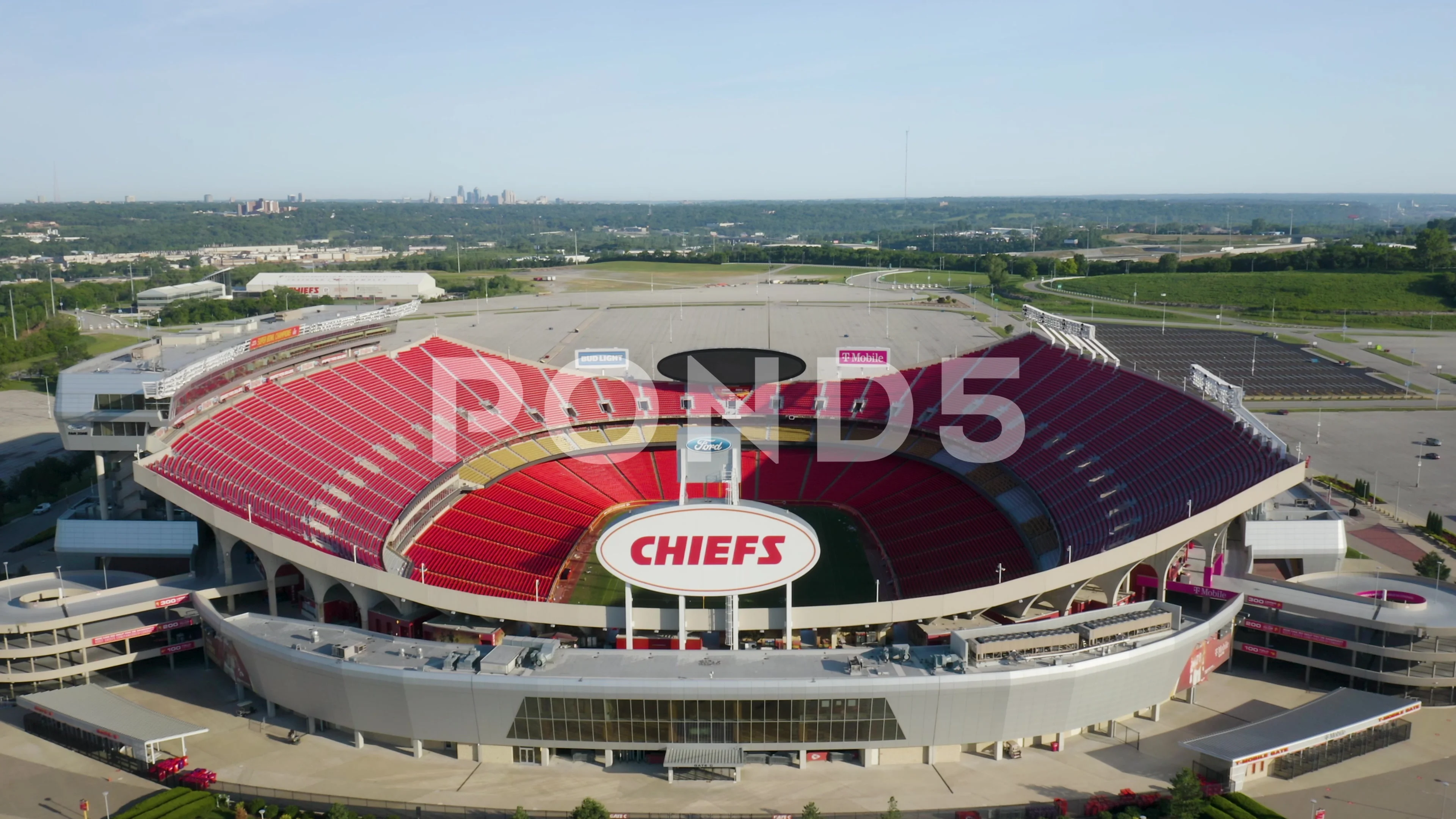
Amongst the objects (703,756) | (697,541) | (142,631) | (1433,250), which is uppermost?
(1433,250)

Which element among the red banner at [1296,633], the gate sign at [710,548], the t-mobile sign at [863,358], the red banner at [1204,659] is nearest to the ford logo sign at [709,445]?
the gate sign at [710,548]

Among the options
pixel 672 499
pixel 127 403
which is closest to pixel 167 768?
pixel 127 403

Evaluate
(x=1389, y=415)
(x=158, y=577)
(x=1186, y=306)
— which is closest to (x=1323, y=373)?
(x=1389, y=415)

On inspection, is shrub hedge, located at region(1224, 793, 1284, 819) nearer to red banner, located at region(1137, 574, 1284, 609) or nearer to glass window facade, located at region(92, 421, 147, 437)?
red banner, located at region(1137, 574, 1284, 609)

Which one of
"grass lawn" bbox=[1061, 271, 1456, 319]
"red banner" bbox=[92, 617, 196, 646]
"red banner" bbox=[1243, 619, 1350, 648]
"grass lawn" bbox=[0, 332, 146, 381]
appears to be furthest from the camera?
"grass lawn" bbox=[1061, 271, 1456, 319]

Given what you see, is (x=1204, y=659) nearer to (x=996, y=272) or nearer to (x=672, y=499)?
(x=672, y=499)

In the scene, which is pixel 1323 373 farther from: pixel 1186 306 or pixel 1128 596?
pixel 1128 596

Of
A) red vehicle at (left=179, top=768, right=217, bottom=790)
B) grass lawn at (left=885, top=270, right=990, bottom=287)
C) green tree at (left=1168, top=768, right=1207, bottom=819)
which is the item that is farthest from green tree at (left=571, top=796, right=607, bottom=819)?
grass lawn at (left=885, top=270, right=990, bottom=287)
